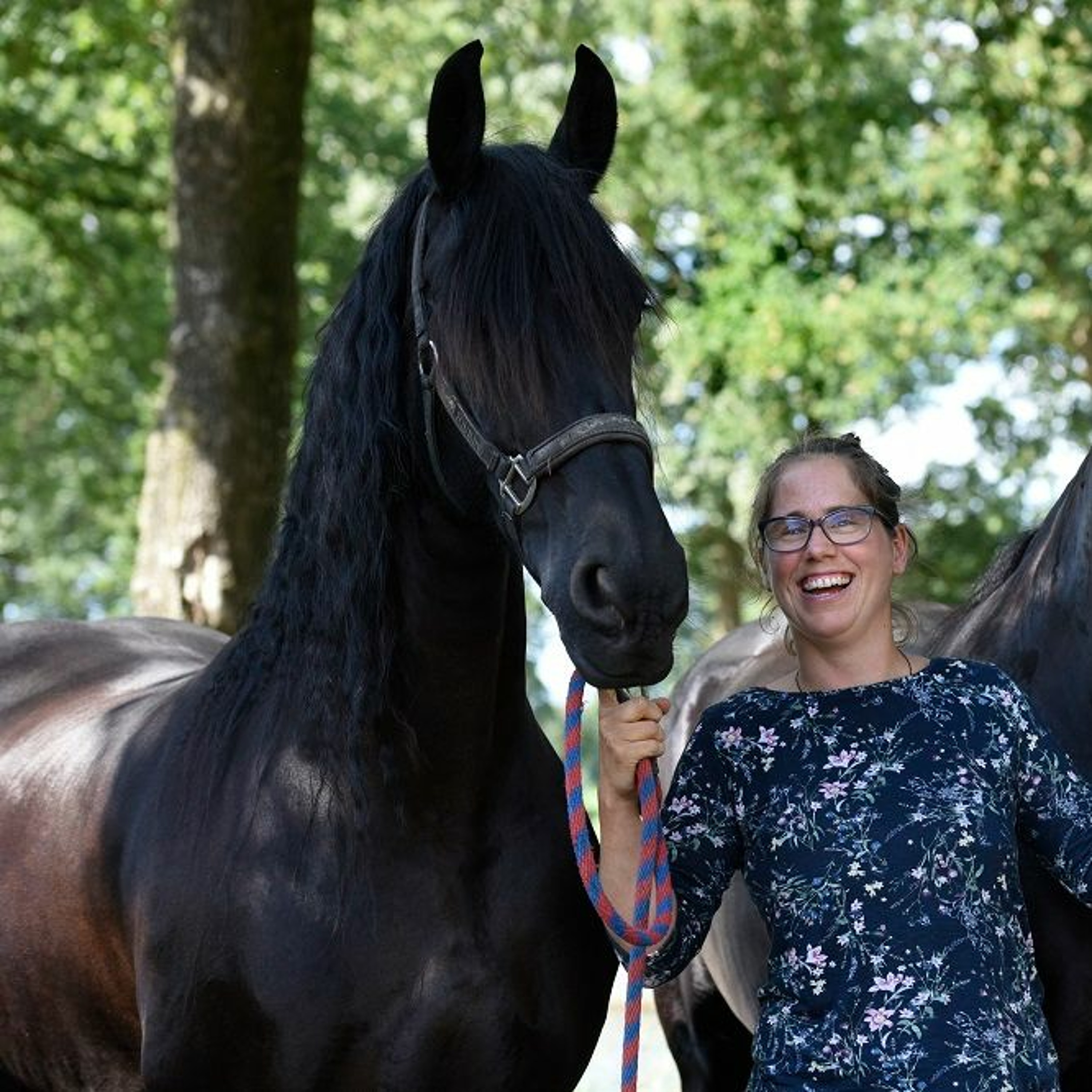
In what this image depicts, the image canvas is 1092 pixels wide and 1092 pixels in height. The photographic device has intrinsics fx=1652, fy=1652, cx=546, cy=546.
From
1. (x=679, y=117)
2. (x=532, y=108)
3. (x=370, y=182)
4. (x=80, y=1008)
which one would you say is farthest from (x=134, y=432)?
(x=80, y=1008)

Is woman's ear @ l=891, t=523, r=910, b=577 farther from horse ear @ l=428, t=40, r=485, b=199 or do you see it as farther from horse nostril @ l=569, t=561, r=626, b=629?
horse ear @ l=428, t=40, r=485, b=199

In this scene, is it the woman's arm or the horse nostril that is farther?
the woman's arm

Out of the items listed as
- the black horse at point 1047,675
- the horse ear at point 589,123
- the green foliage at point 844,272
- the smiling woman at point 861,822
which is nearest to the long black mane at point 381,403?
the horse ear at point 589,123

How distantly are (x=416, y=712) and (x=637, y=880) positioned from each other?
0.49m

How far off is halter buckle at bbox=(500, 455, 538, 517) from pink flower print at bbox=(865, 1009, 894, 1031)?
0.93 metres

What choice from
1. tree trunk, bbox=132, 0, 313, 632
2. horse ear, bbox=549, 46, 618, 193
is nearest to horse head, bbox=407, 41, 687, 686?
horse ear, bbox=549, 46, 618, 193

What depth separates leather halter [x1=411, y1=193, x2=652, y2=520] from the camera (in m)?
2.43

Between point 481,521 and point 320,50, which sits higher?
point 320,50

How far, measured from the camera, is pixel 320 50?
1368 centimetres

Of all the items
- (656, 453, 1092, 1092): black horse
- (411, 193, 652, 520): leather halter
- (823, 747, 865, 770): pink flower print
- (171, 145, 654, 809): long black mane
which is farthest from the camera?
(656, 453, 1092, 1092): black horse

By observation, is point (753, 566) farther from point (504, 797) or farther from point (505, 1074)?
point (505, 1074)

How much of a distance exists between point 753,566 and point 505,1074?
123 centimetres

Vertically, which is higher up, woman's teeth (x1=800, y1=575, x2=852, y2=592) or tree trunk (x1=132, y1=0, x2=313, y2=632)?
tree trunk (x1=132, y1=0, x2=313, y2=632)

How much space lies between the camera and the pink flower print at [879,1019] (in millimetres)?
2490
